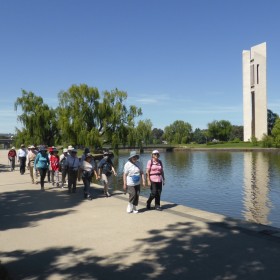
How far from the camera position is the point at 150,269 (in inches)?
179

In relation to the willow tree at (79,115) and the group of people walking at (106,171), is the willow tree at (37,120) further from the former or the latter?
the group of people walking at (106,171)

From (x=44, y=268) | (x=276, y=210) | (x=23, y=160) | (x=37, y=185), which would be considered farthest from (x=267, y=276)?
(x=23, y=160)

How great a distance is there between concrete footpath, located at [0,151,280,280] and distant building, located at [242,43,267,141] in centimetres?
7810

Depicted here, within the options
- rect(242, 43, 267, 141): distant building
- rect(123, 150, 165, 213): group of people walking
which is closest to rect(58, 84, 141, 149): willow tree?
rect(123, 150, 165, 213): group of people walking

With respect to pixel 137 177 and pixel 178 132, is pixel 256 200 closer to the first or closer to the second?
pixel 137 177

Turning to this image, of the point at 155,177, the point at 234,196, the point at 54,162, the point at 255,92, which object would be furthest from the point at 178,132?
the point at 155,177

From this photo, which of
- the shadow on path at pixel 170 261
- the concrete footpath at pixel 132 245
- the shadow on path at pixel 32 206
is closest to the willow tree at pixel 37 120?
the shadow on path at pixel 32 206

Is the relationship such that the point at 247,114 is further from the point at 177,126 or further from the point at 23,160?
the point at 23,160

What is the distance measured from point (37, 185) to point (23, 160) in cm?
487

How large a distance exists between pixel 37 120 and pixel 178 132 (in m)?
79.8

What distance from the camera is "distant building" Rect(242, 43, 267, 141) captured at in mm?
81562

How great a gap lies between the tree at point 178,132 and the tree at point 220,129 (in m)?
7.02

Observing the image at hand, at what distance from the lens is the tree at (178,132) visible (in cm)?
10962

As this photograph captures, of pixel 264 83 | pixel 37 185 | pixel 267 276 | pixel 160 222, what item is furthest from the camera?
pixel 264 83
